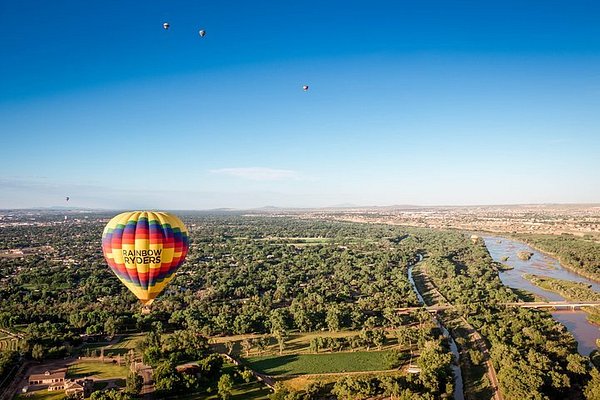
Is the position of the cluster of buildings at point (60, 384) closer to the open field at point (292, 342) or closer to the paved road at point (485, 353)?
the open field at point (292, 342)

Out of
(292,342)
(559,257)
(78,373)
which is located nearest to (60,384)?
(78,373)

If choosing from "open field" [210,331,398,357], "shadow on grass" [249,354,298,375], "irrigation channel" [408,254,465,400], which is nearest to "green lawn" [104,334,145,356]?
"open field" [210,331,398,357]

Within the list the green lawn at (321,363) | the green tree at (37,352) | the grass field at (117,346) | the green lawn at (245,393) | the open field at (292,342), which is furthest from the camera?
the grass field at (117,346)

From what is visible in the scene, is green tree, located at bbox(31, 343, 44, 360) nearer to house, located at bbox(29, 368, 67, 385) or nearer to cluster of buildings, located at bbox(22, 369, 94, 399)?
cluster of buildings, located at bbox(22, 369, 94, 399)

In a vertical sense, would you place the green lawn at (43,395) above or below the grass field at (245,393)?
above

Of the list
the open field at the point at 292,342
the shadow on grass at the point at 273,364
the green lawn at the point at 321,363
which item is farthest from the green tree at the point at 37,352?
the shadow on grass at the point at 273,364

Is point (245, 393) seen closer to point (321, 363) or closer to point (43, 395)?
point (321, 363)
